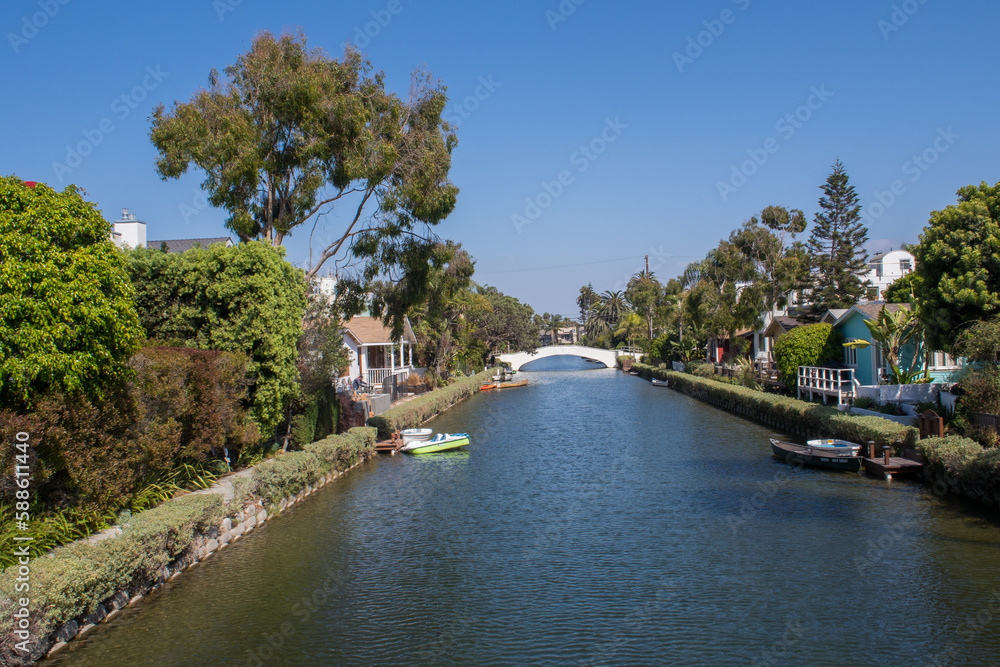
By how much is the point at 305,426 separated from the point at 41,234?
12.5 metres

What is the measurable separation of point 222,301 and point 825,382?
83.5ft

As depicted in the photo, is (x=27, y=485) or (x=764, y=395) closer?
(x=27, y=485)

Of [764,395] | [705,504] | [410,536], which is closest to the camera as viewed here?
[410,536]

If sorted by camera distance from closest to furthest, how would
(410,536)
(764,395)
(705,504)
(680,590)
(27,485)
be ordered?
(27,485) → (680,590) → (410,536) → (705,504) → (764,395)

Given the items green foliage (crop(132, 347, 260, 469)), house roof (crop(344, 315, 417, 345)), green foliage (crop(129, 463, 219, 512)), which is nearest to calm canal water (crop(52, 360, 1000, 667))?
green foliage (crop(129, 463, 219, 512))

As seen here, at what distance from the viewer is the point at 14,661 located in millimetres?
8586

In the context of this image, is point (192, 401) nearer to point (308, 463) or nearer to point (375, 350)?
point (308, 463)

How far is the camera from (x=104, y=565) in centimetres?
995

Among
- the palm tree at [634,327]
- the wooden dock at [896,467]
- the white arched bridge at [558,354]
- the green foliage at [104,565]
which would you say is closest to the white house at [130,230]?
the green foliage at [104,565]

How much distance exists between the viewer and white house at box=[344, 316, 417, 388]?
4462 centimetres

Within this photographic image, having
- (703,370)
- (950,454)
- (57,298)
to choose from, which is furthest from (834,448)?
(703,370)

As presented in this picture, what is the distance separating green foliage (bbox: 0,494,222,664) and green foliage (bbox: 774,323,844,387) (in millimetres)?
29586

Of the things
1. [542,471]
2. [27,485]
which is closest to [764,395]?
[542,471]

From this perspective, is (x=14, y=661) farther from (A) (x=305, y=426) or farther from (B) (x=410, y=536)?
(A) (x=305, y=426)
